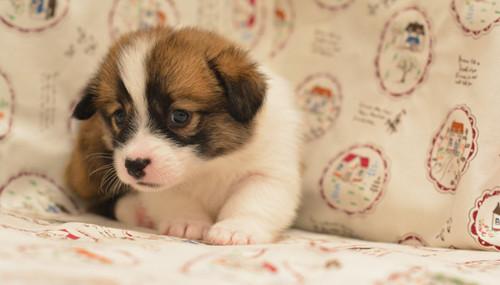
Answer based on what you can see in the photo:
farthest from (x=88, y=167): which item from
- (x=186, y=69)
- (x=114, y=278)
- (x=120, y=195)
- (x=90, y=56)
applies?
(x=114, y=278)

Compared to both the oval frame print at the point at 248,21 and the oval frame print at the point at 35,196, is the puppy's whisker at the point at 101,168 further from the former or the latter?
the oval frame print at the point at 248,21

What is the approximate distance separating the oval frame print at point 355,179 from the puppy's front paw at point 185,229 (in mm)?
809

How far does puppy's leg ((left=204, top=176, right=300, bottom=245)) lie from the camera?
2.48 metres

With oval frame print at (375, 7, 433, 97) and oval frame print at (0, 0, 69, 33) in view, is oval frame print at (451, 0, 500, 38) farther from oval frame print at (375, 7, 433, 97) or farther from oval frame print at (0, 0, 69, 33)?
oval frame print at (0, 0, 69, 33)

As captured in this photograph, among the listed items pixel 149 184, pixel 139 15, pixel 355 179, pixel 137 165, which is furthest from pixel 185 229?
pixel 139 15

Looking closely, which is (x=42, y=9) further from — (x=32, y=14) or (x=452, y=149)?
(x=452, y=149)

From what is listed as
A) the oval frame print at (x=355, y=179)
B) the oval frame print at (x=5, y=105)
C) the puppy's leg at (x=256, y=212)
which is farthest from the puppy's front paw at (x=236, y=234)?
the oval frame print at (x=5, y=105)

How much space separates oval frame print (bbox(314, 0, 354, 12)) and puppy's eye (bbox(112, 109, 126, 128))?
1458mm

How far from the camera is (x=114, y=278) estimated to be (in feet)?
5.30

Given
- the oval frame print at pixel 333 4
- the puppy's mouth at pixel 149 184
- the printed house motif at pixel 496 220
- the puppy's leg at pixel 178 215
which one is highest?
the oval frame print at pixel 333 4

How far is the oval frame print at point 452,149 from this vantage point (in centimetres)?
266

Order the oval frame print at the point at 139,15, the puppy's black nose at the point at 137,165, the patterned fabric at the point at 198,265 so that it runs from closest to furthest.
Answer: the patterned fabric at the point at 198,265, the puppy's black nose at the point at 137,165, the oval frame print at the point at 139,15

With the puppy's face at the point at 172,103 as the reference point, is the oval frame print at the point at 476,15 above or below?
above

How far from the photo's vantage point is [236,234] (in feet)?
8.07
